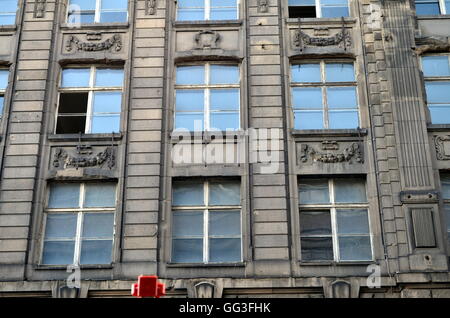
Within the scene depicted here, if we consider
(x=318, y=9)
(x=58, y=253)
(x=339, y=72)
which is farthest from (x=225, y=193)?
(x=318, y=9)

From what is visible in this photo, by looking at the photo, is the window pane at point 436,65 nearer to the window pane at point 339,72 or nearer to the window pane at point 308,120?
the window pane at point 339,72

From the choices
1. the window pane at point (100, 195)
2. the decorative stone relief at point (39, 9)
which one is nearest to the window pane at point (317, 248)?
the window pane at point (100, 195)

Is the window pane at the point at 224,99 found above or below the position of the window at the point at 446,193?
above

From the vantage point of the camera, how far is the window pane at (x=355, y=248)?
546 inches

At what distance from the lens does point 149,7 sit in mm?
16312

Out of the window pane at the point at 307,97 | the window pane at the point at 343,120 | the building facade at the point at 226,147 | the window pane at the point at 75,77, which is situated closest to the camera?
the building facade at the point at 226,147

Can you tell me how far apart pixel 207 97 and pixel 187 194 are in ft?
8.30

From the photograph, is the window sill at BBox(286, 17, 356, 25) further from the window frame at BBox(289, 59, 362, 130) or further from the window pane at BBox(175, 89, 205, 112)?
the window pane at BBox(175, 89, 205, 112)

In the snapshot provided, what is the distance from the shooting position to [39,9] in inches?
645

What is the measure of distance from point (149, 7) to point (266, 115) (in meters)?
4.25

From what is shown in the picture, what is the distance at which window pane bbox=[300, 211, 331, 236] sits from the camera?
14109 mm

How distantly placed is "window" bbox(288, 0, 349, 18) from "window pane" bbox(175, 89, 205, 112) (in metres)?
3.31

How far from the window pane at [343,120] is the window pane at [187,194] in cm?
346

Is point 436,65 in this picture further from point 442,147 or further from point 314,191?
point 314,191
